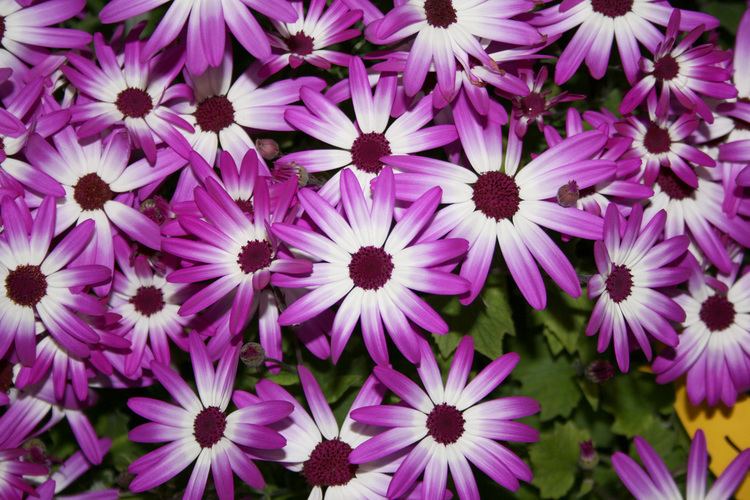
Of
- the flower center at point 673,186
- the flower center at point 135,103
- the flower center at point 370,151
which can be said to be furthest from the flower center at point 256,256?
the flower center at point 673,186

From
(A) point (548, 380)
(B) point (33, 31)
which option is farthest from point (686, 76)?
(B) point (33, 31)

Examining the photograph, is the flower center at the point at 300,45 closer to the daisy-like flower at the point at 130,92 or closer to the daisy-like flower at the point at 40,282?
the daisy-like flower at the point at 130,92

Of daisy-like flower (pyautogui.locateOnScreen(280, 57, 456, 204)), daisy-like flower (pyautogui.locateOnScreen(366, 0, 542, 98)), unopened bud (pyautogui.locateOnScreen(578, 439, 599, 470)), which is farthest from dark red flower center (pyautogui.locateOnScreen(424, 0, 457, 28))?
unopened bud (pyautogui.locateOnScreen(578, 439, 599, 470))

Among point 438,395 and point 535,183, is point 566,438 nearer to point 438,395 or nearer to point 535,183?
point 438,395

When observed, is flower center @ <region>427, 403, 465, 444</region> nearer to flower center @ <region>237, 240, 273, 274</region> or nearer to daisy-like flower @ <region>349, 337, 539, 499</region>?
daisy-like flower @ <region>349, 337, 539, 499</region>

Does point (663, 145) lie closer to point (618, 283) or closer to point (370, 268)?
point (618, 283)
